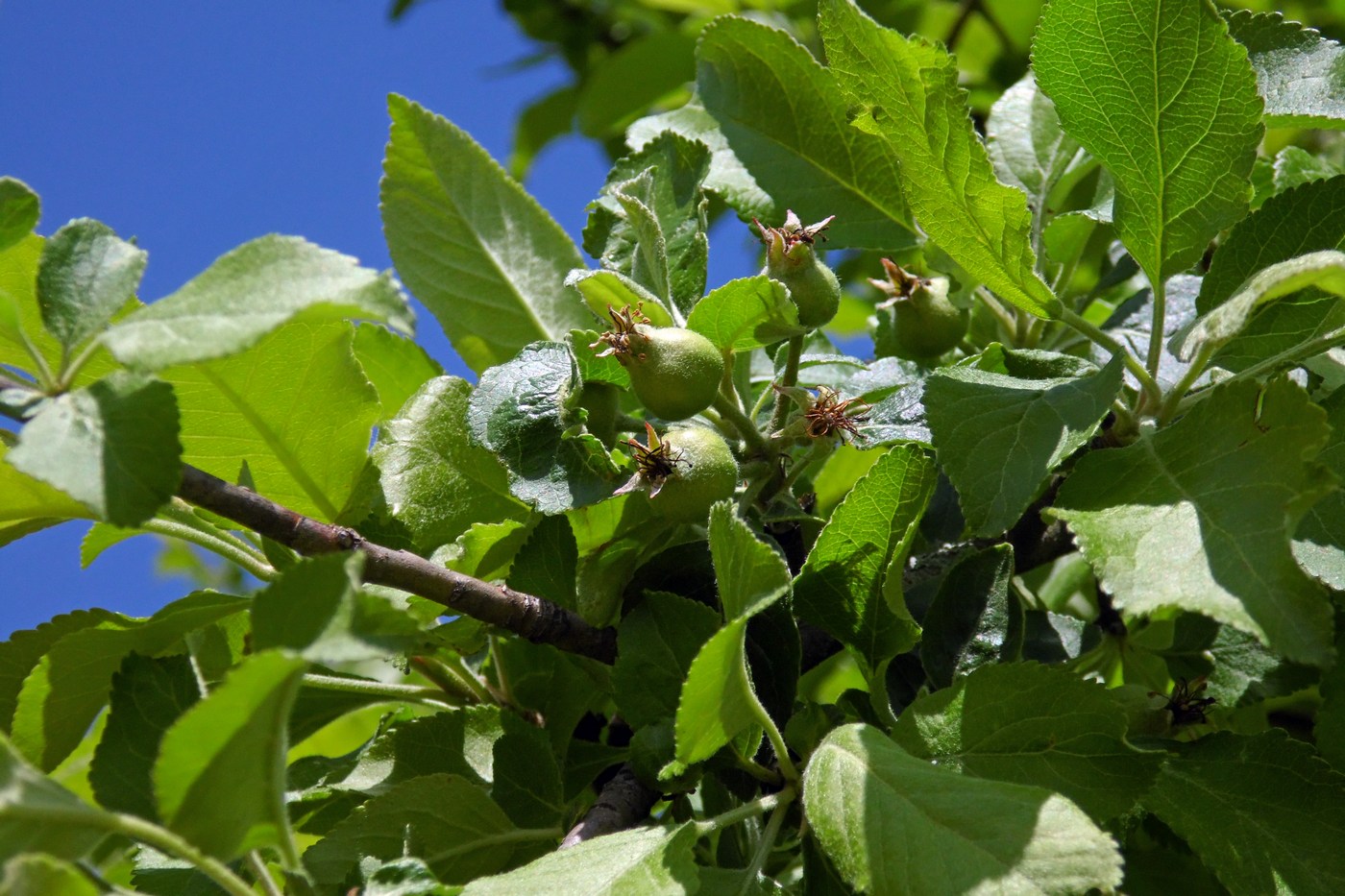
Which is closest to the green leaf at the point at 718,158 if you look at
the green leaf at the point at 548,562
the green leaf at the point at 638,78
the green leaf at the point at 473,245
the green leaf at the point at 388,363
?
the green leaf at the point at 473,245

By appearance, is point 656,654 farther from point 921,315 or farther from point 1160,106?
point 1160,106

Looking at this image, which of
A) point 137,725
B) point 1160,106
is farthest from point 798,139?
point 137,725

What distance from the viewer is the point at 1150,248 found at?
122 cm

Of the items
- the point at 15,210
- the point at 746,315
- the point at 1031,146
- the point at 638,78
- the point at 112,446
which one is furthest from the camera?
the point at 638,78

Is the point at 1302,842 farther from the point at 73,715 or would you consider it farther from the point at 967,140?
the point at 73,715

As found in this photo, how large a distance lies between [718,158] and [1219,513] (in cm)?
91

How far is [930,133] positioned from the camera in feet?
3.75

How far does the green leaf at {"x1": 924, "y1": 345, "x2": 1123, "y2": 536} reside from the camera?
41.8 inches

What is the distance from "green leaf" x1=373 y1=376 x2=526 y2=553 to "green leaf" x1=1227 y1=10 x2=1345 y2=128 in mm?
948

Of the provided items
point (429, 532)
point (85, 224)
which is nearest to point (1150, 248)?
point (429, 532)

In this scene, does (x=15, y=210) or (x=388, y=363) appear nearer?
(x=15, y=210)

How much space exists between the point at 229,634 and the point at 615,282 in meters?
0.60

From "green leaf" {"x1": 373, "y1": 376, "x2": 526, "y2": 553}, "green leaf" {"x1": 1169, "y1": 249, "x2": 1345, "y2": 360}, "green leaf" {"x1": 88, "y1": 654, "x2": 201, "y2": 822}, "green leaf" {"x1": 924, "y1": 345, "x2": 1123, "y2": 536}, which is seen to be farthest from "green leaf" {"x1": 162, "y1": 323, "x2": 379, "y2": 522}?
"green leaf" {"x1": 1169, "y1": 249, "x2": 1345, "y2": 360}

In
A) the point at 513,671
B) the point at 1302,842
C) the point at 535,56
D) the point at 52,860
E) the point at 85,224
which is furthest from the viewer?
the point at 535,56
